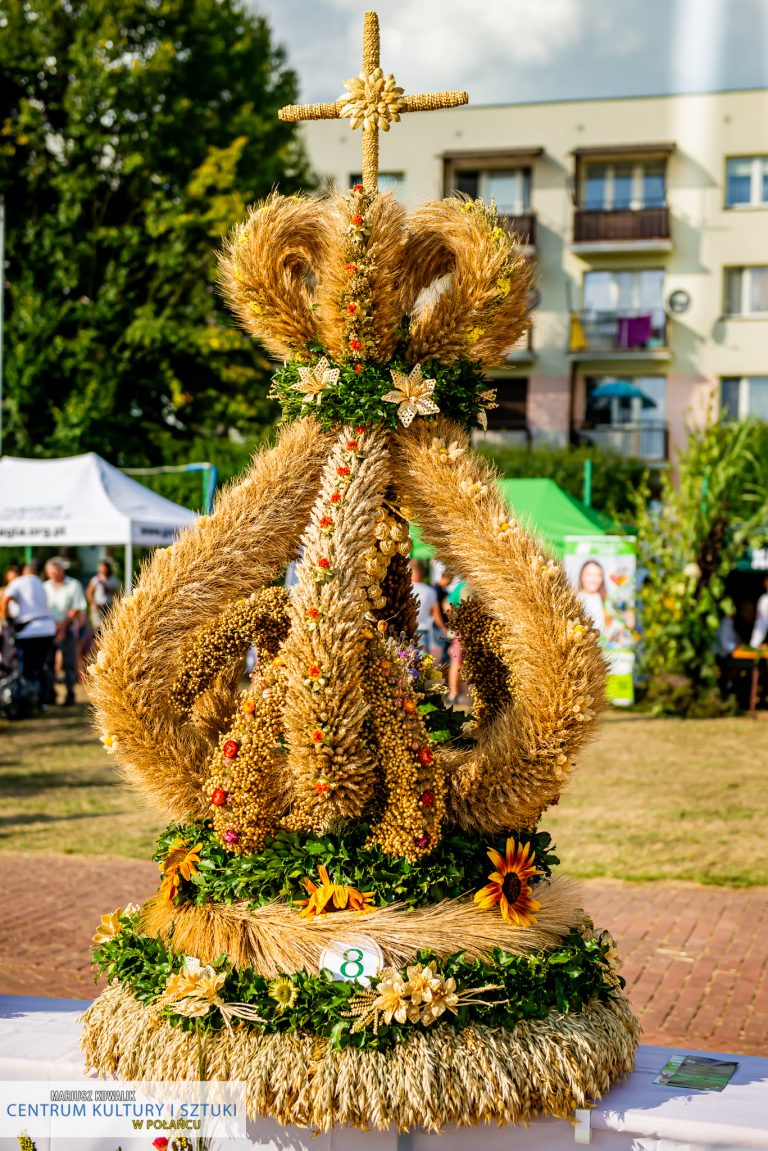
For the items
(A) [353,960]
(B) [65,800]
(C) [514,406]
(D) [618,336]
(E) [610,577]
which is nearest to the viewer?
(A) [353,960]

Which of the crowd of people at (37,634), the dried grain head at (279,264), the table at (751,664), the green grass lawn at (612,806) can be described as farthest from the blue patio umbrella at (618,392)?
the dried grain head at (279,264)

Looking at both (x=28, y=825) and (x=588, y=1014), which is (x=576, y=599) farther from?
(x=28, y=825)

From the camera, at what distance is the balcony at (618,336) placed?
34.1 metres

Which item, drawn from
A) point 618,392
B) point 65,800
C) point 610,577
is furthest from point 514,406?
point 65,800

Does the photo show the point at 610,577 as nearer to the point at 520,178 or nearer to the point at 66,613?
the point at 66,613

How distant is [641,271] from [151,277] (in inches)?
628

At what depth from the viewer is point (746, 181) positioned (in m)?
34.1

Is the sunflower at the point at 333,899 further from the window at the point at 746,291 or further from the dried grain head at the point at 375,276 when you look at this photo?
the window at the point at 746,291

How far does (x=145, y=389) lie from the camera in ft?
84.4

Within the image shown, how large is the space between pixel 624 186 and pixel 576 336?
4672 mm

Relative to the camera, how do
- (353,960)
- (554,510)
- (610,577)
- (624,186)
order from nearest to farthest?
(353,960), (610,577), (554,510), (624,186)

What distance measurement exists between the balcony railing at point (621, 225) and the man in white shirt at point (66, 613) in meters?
22.7

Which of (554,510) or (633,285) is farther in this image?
(633,285)

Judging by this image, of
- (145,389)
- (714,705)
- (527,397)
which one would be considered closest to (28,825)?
(714,705)
